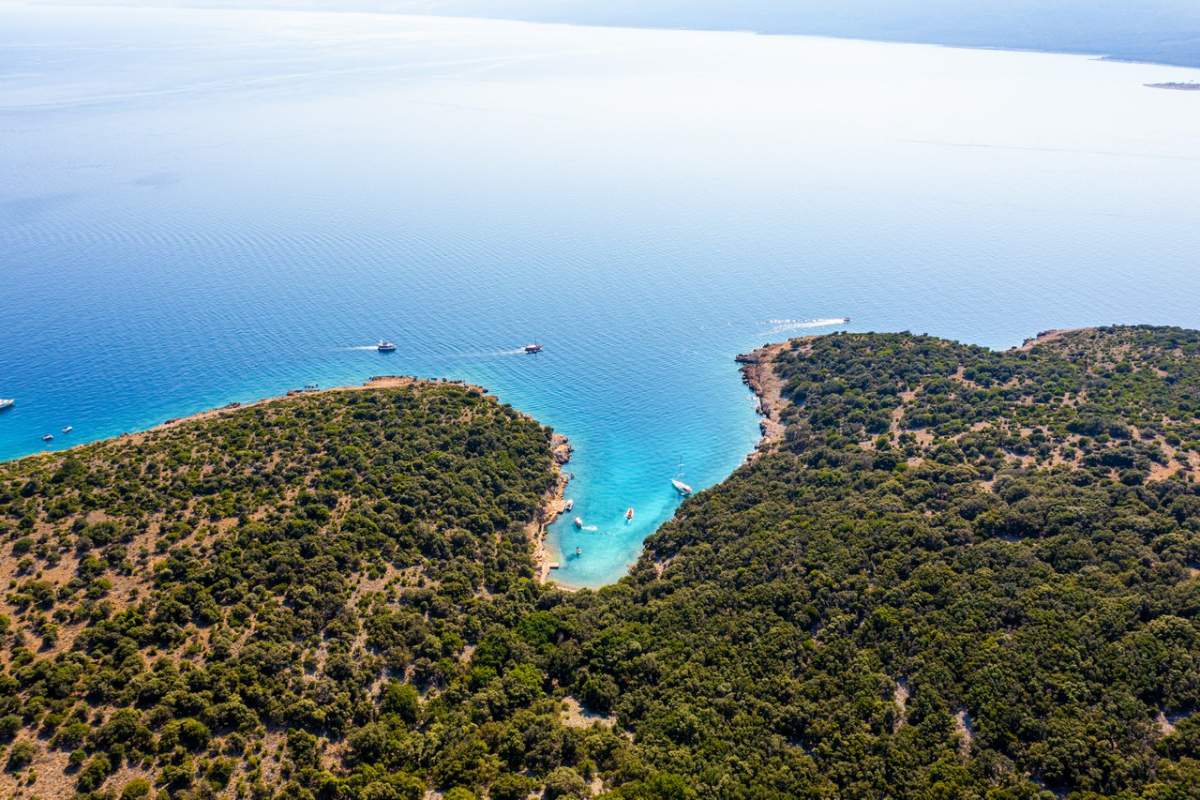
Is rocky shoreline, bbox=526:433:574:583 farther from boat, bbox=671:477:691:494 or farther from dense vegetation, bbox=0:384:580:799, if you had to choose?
boat, bbox=671:477:691:494

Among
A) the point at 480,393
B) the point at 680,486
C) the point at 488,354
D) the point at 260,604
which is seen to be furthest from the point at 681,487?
the point at 260,604

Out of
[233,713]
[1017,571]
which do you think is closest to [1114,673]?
[1017,571]

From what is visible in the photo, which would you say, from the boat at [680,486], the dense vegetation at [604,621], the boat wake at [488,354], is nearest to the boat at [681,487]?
the boat at [680,486]

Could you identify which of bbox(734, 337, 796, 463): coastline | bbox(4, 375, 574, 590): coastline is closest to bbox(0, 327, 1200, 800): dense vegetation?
bbox(4, 375, 574, 590): coastline

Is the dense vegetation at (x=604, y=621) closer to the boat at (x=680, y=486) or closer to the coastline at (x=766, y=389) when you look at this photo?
the boat at (x=680, y=486)

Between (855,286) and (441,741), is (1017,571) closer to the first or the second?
(441,741)
